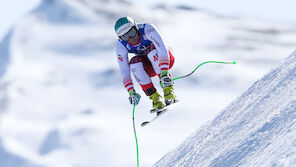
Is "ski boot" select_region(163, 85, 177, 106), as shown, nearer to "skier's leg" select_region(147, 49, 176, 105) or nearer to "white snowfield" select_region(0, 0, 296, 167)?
"skier's leg" select_region(147, 49, 176, 105)

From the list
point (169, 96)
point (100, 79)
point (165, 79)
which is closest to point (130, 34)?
point (165, 79)

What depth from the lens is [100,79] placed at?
122m

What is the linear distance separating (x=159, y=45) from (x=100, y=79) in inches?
4446

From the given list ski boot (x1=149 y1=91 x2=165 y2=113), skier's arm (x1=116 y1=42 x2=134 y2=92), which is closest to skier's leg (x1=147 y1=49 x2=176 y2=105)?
ski boot (x1=149 y1=91 x2=165 y2=113)

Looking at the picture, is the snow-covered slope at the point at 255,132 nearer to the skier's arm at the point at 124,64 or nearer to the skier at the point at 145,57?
the skier at the point at 145,57

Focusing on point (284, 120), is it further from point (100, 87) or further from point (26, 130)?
point (100, 87)

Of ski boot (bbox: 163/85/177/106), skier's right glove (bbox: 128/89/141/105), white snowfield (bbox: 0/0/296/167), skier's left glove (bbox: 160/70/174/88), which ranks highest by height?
skier's left glove (bbox: 160/70/174/88)

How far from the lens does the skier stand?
9.97 meters

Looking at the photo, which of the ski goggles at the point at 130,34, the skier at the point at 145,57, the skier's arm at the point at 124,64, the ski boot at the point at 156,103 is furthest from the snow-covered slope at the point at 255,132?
the ski goggles at the point at 130,34

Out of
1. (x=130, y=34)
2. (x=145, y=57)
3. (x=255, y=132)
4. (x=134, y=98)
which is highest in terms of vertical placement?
(x=255, y=132)

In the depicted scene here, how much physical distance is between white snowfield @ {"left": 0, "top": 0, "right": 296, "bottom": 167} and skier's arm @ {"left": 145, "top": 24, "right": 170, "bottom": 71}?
191 feet

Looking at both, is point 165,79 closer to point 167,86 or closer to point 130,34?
point 167,86

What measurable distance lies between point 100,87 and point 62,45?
33.4 m

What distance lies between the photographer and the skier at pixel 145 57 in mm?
9969
